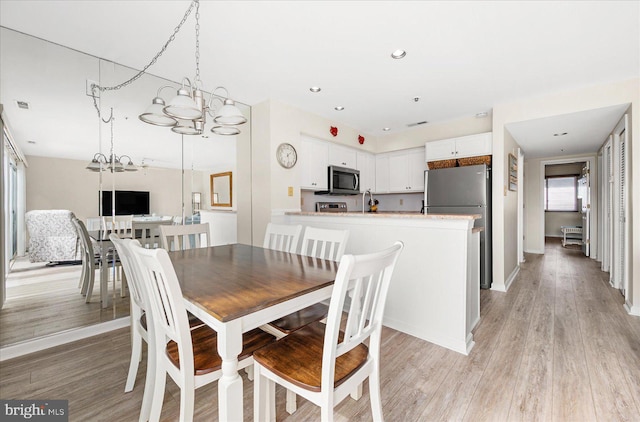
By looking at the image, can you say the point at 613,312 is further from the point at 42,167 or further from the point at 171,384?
the point at 42,167

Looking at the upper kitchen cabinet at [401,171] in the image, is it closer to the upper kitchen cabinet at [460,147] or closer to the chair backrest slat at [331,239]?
the upper kitchen cabinet at [460,147]

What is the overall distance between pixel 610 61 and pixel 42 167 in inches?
198

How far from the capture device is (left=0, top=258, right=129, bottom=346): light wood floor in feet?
7.16

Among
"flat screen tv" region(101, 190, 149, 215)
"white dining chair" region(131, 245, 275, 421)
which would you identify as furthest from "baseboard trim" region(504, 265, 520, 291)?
"flat screen tv" region(101, 190, 149, 215)

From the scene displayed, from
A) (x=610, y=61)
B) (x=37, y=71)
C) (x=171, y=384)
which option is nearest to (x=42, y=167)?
(x=37, y=71)

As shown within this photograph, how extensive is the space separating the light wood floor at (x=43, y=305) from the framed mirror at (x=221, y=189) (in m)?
1.44

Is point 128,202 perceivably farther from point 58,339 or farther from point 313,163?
point 313,163

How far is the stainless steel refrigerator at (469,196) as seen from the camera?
368 centimetres

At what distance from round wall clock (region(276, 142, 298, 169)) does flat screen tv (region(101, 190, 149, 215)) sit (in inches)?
58.8

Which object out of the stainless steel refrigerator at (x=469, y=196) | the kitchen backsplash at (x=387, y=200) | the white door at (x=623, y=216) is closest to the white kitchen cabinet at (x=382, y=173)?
the kitchen backsplash at (x=387, y=200)

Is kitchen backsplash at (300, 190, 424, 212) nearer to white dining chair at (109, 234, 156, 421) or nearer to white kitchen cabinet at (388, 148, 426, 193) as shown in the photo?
white kitchen cabinet at (388, 148, 426, 193)

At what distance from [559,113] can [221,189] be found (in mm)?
4101

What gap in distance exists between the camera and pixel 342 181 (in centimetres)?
434

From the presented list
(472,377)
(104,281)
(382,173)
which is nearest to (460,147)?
(382,173)
